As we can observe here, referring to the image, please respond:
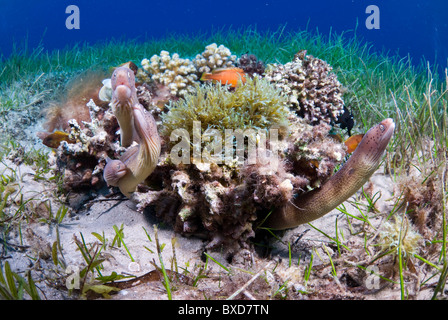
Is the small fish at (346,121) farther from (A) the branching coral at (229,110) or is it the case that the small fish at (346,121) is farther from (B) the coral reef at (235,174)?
(A) the branching coral at (229,110)

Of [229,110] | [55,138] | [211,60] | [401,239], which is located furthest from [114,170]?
[211,60]

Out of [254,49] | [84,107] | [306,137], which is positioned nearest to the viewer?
[306,137]

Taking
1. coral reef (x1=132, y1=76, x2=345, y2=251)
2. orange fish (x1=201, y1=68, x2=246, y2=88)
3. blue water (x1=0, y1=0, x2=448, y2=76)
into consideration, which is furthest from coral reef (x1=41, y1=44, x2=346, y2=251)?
blue water (x1=0, y1=0, x2=448, y2=76)

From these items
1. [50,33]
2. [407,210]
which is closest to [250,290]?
[407,210]

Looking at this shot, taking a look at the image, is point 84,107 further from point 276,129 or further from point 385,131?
point 385,131

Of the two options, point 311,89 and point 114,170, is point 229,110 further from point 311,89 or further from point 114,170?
point 311,89

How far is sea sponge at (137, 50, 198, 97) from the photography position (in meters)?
4.09

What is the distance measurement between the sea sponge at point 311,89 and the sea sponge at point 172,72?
1290mm

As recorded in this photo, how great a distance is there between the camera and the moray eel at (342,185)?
2.26 m

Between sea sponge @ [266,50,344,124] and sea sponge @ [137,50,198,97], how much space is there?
4.23ft

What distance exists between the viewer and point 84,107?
421 centimetres

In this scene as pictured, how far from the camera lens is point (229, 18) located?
80562mm
